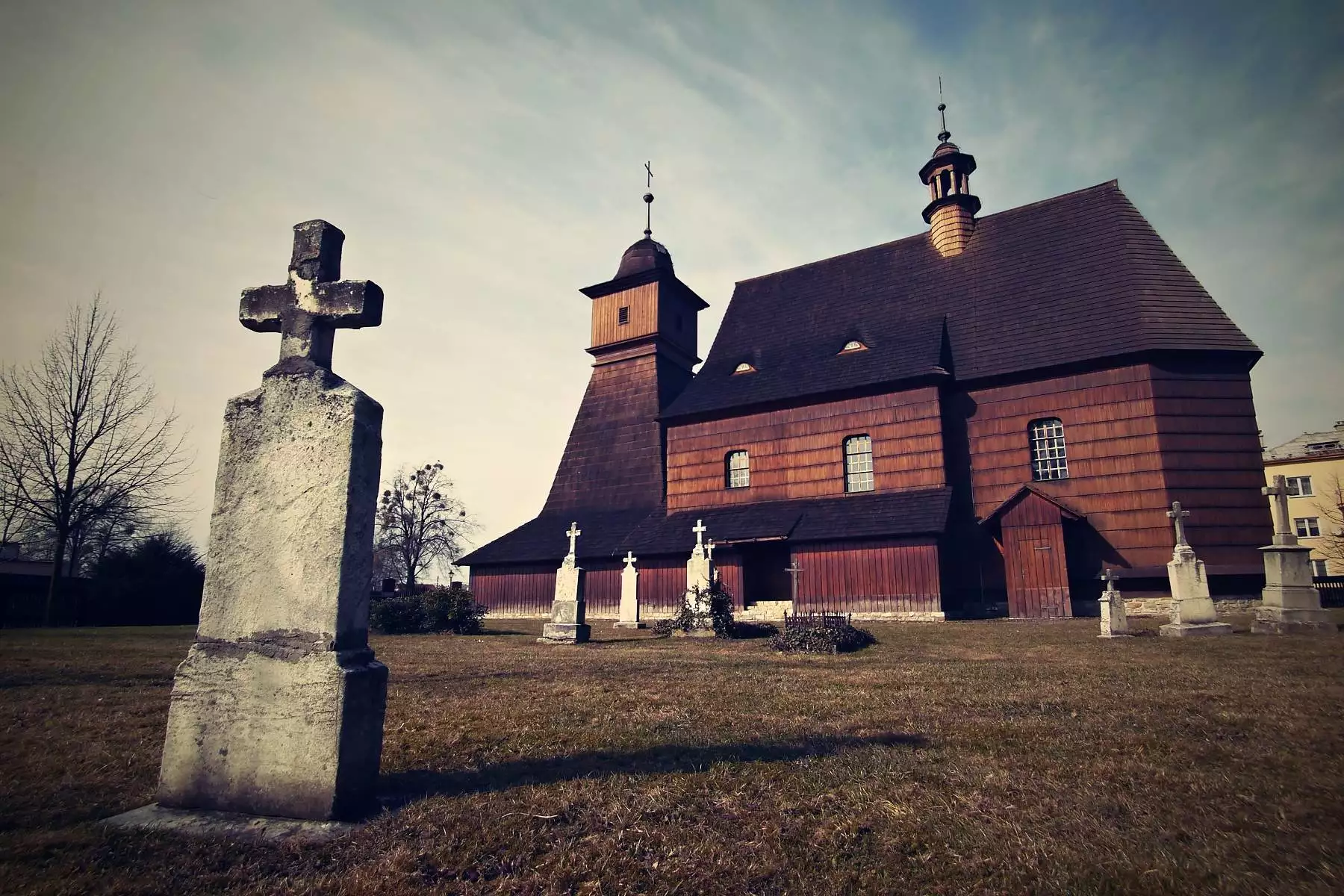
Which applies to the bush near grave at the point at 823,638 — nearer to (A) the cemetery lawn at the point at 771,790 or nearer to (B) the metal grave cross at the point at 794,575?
(A) the cemetery lawn at the point at 771,790

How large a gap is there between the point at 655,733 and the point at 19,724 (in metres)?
5.25

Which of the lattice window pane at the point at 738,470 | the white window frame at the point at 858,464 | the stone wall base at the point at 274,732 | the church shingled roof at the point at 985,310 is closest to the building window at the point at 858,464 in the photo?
the white window frame at the point at 858,464

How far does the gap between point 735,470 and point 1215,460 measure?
15.1 metres

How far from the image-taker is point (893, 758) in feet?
14.4

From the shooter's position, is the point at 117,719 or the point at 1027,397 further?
the point at 1027,397

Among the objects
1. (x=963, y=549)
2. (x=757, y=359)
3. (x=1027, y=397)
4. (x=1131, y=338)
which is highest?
(x=757, y=359)

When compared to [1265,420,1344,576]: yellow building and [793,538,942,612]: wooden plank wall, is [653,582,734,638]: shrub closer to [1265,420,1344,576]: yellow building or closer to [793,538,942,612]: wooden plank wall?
[793,538,942,612]: wooden plank wall

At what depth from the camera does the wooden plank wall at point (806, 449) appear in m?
22.7

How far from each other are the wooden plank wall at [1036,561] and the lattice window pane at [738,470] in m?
9.24

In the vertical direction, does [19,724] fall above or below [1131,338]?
below

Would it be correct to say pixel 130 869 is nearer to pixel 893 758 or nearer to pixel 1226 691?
pixel 893 758

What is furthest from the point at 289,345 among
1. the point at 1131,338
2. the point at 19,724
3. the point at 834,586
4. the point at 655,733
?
the point at 1131,338

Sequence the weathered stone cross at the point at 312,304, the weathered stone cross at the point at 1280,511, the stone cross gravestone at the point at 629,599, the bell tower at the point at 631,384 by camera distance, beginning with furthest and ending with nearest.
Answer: the bell tower at the point at 631,384
the stone cross gravestone at the point at 629,599
the weathered stone cross at the point at 1280,511
the weathered stone cross at the point at 312,304

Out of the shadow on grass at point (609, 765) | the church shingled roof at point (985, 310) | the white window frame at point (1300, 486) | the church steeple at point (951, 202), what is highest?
the church steeple at point (951, 202)
